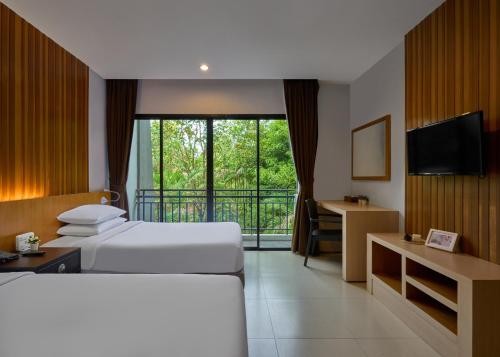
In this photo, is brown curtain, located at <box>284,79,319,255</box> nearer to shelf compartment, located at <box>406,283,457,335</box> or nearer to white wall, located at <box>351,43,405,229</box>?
white wall, located at <box>351,43,405,229</box>

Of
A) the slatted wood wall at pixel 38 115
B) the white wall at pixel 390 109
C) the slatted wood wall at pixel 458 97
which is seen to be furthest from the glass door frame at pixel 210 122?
the slatted wood wall at pixel 458 97

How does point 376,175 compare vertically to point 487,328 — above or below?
above

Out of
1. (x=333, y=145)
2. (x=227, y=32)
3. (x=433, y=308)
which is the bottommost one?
(x=433, y=308)

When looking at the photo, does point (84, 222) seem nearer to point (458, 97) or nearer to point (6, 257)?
point (6, 257)

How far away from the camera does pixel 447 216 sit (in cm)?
241

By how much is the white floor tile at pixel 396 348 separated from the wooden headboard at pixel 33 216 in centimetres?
280

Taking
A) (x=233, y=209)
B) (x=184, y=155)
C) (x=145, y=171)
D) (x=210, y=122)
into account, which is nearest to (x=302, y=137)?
(x=210, y=122)

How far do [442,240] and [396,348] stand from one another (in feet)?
3.01

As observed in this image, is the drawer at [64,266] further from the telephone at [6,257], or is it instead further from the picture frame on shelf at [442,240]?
the picture frame on shelf at [442,240]

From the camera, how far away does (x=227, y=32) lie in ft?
9.43

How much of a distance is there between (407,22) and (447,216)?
1807mm

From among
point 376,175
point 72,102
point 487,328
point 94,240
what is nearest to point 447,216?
point 487,328

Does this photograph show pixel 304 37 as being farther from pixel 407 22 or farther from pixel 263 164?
pixel 263 164

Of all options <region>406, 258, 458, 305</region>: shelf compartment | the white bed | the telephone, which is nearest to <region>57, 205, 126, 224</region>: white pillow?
the telephone
